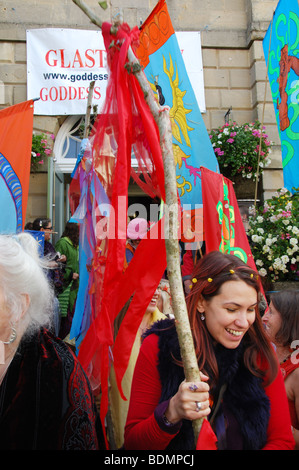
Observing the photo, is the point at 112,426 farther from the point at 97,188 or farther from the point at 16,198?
the point at 16,198

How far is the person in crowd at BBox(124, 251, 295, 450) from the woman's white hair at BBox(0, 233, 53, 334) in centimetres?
44

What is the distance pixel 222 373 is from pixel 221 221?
1.55m

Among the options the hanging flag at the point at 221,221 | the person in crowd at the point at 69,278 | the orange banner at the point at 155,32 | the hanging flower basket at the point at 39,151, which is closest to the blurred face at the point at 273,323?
the hanging flag at the point at 221,221

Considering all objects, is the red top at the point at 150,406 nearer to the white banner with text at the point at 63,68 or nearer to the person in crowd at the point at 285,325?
the person in crowd at the point at 285,325

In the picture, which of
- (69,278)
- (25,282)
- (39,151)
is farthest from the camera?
(39,151)

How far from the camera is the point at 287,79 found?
3.60 m

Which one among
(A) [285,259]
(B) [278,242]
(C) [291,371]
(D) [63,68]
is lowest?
(C) [291,371]

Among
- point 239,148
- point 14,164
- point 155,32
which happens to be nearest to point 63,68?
point 239,148

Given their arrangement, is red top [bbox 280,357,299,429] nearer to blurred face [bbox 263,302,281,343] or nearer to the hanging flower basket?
blurred face [bbox 263,302,281,343]

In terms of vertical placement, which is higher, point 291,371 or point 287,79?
point 287,79

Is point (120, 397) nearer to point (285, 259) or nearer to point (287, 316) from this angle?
point (287, 316)

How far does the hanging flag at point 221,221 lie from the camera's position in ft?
9.64

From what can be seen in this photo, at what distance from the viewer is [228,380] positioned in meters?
1.57

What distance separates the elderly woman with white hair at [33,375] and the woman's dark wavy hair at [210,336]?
0.48m
